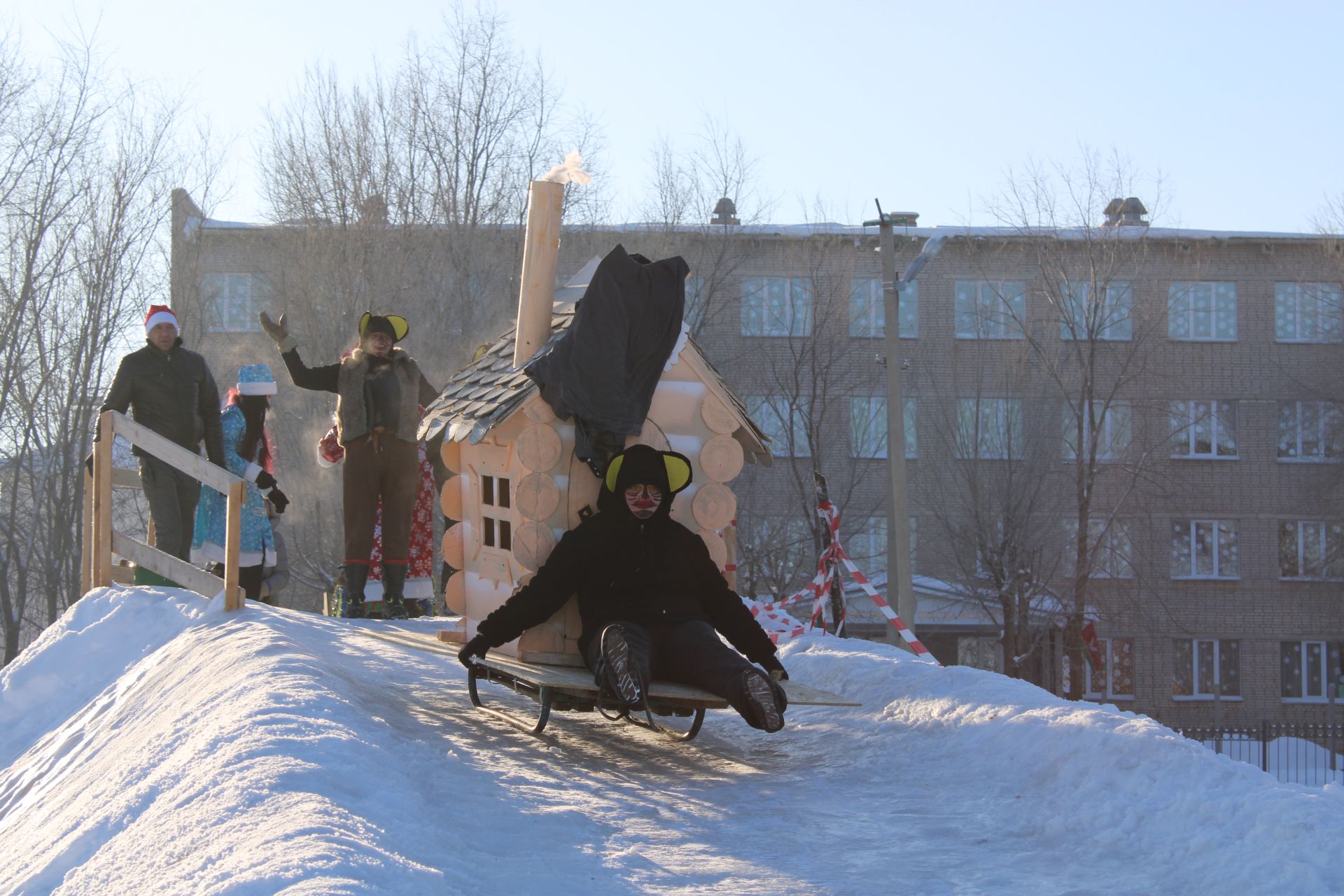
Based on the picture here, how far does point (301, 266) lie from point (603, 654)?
2603cm

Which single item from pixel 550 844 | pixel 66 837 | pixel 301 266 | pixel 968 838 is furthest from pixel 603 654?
pixel 301 266

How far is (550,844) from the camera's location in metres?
4.76

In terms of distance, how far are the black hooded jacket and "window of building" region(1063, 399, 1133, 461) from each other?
28.5m

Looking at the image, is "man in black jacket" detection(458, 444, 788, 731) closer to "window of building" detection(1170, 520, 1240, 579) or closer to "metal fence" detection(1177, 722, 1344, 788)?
"metal fence" detection(1177, 722, 1344, 788)

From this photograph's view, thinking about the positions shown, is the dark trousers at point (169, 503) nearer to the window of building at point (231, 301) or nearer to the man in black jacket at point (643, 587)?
the man in black jacket at point (643, 587)

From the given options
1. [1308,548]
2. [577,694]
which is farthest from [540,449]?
[1308,548]

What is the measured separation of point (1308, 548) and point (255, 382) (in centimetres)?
3309

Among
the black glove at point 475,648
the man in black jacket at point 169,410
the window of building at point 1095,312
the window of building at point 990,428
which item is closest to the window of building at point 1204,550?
the window of building at point 1095,312

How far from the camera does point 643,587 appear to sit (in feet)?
21.2

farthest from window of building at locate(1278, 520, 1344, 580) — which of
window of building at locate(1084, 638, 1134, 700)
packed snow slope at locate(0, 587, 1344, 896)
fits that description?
packed snow slope at locate(0, 587, 1344, 896)

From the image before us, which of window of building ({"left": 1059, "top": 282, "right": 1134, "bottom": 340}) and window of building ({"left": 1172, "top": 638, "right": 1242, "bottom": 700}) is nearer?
window of building ({"left": 1059, "top": 282, "right": 1134, "bottom": 340})

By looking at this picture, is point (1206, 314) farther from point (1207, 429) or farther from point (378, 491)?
point (378, 491)

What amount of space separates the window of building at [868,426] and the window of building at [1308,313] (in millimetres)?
10770

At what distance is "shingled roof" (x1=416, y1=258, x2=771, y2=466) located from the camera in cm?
683
